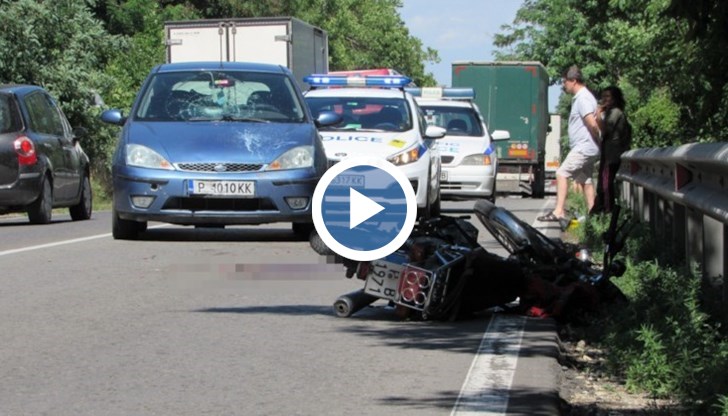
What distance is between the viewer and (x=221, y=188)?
47.5 ft

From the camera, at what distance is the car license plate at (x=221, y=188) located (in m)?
14.5

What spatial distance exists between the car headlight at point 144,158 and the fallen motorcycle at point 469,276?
5.31 meters

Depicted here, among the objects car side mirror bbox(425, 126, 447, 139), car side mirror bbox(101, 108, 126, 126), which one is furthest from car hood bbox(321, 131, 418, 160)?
car side mirror bbox(101, 108, 126, 126)

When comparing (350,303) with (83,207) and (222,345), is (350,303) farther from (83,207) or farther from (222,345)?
(83,207)

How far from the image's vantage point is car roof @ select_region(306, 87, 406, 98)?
20.0 meters

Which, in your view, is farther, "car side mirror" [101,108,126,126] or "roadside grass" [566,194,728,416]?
"car side mirror" [101,108,126,126]

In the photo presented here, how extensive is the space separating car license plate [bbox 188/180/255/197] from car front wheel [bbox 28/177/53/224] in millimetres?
5386

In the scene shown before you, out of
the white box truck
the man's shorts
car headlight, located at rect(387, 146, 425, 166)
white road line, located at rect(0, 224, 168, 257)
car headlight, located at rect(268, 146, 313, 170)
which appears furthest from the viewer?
the white box truck

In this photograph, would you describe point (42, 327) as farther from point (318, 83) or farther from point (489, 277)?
point (318, 83)

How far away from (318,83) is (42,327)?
517 inches

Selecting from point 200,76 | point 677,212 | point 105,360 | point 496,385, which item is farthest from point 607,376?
point 200,76

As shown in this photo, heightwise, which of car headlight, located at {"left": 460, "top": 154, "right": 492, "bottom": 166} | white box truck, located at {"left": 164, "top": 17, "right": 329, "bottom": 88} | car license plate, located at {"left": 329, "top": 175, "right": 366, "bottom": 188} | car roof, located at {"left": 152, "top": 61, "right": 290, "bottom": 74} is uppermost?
white box truck, located at {"left": 164, "top": 17, "right": 329, "bottom": 88}

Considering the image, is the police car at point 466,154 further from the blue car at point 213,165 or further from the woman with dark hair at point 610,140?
the blue car at point 213,165

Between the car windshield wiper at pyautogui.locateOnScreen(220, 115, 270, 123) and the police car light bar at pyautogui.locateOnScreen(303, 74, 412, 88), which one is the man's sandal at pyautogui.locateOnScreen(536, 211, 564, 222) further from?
the car windshield wiper at pyautogui.locateOnScreen(220, 115, 270, 123)
